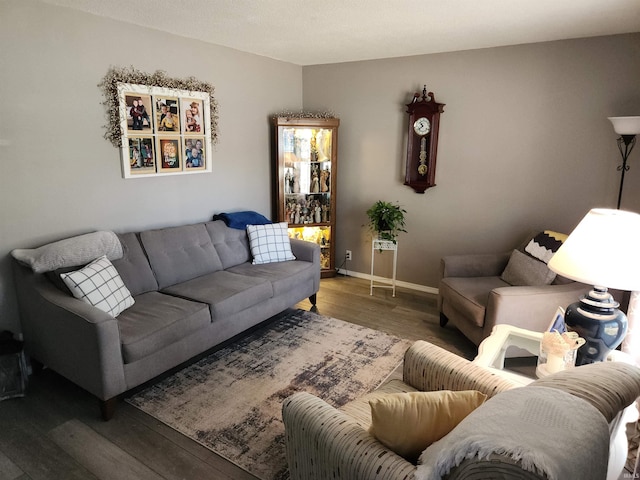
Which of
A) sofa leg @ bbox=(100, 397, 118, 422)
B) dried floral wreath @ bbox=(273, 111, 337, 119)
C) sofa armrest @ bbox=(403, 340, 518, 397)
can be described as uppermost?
dried floral wreath @ bbox=(273, 111, 337, 119)

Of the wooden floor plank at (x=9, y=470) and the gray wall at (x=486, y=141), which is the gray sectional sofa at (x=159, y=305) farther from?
the gray wall at (x=486, y=141)

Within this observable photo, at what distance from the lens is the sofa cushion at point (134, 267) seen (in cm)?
296

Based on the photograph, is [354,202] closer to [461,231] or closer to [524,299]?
[461,231]

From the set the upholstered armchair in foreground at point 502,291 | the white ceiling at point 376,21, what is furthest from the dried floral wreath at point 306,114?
the upholstered armchair in foreground at point 502,291

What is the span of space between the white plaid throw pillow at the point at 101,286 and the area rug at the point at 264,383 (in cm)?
59

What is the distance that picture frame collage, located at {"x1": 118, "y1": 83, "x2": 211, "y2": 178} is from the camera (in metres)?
3.20

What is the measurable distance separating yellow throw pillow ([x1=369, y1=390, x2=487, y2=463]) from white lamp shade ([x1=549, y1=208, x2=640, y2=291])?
3.21 ft

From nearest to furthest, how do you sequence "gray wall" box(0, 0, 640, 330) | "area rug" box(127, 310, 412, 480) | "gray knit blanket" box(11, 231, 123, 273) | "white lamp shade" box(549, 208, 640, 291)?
"white lamp shade" box(549, 208, 640, 291)
"area rug" box(127, 310, 412, 480)
"gray knit blanket" box(11, 231, 123, 273)
"gray wall" box(0, 0, 640, 330)

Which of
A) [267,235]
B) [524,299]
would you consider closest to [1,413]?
[267,235]

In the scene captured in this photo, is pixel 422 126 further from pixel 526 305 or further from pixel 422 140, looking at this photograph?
pixel 526 305

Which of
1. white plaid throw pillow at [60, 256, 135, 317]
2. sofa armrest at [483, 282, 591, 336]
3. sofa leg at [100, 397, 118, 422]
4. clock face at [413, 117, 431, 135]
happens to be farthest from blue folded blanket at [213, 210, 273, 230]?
sofa armrest at [483, 282, 591, 336]

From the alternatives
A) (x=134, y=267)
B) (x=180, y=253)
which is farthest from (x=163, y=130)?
(x=134, y=267)

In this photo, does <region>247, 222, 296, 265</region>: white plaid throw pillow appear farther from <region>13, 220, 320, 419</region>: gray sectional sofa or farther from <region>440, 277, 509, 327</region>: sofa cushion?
<region>440, 277, 509, 327</region>: sofa cushion

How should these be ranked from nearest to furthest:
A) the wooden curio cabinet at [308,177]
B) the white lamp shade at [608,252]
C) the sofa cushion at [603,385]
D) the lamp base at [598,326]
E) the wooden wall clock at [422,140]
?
1. the sofa cushion at [603,385]
2. the white lamp shade at [608,252]
3. the lamp base at [598,326]
4. the wooden wall clock at [422,140]
5. the wooden curio cabinet at [308,177]
